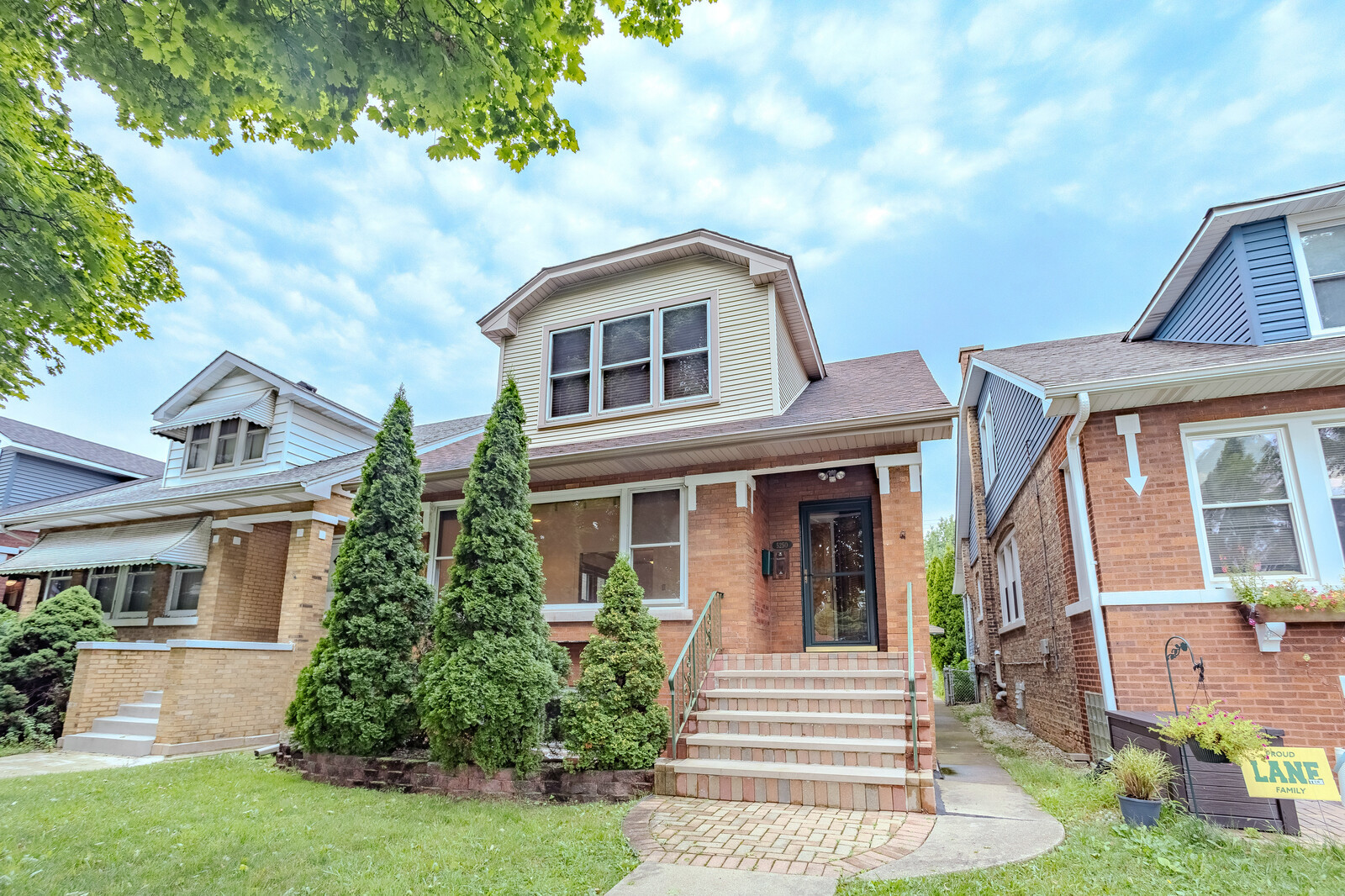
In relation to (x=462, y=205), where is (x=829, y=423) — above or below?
below

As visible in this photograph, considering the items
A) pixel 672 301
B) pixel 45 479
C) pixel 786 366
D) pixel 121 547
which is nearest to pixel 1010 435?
pixel 786 366

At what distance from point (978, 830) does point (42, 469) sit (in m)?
24.0

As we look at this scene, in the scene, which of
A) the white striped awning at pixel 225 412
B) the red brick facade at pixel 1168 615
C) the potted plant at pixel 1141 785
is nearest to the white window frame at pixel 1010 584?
the red brick facade at pixel 1168 615

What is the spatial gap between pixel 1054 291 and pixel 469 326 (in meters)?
71.4

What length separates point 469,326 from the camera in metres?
78.1

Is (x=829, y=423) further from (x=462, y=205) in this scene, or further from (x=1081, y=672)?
(x=462, y=205)

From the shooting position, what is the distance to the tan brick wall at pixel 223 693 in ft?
30.1

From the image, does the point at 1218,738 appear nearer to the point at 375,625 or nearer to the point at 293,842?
the point at 293,842

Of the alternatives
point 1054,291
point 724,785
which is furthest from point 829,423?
point 1054,291

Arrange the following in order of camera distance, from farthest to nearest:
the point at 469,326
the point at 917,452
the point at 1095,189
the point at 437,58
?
the point at 469,326
the point at 1095,189
the point at 917,452
the point at 437,58

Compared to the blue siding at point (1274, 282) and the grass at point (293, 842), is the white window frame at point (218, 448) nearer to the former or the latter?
the grass at point (293, 842)

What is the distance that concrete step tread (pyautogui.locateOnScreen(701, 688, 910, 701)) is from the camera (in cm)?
653

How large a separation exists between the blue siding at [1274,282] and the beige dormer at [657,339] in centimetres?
518

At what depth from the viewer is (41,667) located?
10.2 m
